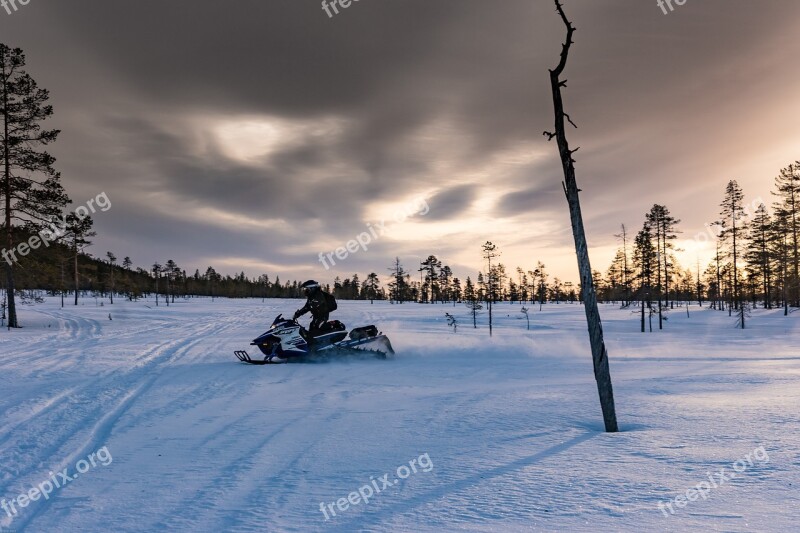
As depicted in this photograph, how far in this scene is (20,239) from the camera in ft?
80.0

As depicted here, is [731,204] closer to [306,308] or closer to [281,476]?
[306,308]

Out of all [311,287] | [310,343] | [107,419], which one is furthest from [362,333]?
[107,419]

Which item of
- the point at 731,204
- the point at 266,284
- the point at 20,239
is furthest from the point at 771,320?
the point at 266,284

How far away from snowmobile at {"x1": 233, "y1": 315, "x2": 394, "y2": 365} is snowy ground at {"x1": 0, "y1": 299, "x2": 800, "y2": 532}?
78.9 inches

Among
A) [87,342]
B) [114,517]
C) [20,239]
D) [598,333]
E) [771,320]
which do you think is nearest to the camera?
[114,517]

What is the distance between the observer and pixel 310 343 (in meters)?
12.5

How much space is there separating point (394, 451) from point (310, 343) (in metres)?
8.05

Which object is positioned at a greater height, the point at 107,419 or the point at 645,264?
the point at 645,264

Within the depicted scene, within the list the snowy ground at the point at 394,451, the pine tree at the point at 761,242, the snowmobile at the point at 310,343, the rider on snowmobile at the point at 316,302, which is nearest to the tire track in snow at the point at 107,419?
the snowy ground at the point at 394,451

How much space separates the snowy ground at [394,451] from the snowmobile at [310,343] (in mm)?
2005

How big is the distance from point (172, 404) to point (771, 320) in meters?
50.6

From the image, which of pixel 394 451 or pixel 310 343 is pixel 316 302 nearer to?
pixel 310 343

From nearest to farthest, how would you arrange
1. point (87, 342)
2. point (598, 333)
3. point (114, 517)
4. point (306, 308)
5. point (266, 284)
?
point (114, 517) → point (598, 333) → point (306, 308) → point (87, 342) → point (266, 284)

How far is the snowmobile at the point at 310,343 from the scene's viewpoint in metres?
12.1
